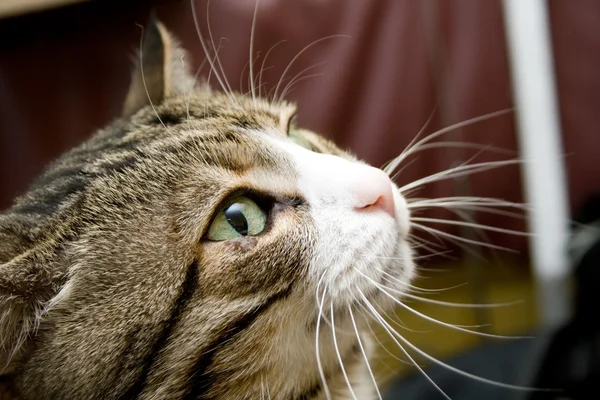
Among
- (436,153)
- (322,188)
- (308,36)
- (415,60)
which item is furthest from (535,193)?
(322,188)

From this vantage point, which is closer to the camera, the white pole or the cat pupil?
the cat pupil

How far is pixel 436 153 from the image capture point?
1253mm

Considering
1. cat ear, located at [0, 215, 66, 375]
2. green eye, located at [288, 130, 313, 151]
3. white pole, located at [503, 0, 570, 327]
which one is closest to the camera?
cat ear, located at [0, 215, 66, 375]

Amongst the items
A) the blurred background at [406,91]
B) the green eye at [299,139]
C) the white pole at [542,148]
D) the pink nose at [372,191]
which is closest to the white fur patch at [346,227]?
the pink nose at [372,191]

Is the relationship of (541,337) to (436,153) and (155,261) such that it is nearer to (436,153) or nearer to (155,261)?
(436,153)

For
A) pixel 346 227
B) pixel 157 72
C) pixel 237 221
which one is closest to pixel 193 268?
pixel 237 221

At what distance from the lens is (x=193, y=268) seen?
22.0 inches

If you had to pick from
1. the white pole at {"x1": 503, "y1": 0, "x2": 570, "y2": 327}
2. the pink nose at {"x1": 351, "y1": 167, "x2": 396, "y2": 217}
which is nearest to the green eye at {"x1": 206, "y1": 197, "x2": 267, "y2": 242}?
the pink nose at {"x1": 351, "y1": 167, "x2": 396, "y2": 217}

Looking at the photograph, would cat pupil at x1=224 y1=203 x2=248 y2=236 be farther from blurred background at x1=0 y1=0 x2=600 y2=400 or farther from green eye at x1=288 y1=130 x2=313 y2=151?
blurred background at x1=0 y1=0 x2=600 y2=400

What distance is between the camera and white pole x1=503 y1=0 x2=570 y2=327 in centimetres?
111

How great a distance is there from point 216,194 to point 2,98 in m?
0.99

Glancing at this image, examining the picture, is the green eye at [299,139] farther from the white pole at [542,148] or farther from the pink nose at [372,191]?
the white pole at [542,148]

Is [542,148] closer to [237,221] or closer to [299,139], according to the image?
[299,139]

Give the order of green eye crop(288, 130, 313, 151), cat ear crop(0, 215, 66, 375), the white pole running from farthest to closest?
the white pole
green eye crop(288, 130, 313, 151)
cat ear crop(0, 215, 66, 375)
